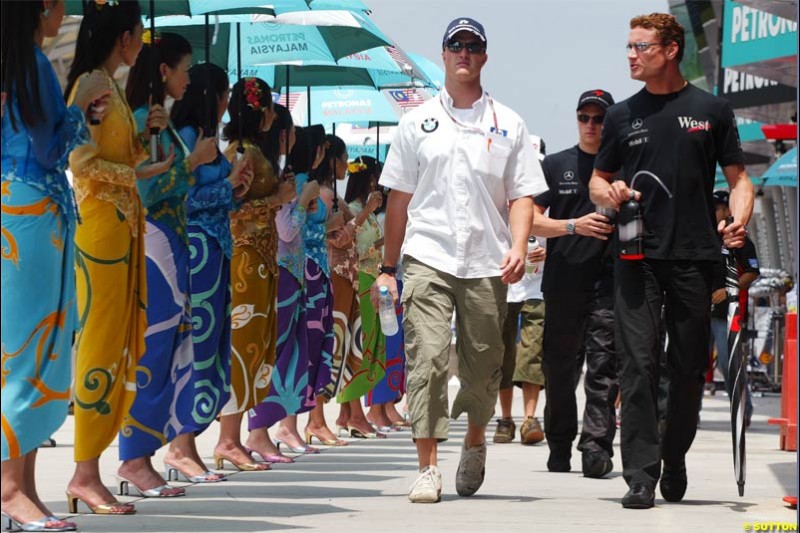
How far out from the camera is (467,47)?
27.7 feet

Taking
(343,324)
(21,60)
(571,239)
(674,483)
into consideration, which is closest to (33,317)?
(21,60)

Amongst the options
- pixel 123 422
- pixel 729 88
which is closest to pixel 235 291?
pixel 123 422

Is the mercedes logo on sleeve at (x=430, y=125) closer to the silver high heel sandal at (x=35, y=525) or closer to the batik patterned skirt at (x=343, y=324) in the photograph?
the silver high heel sandal at (x=35, y=525)

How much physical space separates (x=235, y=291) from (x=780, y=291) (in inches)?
699

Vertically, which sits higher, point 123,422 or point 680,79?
point 680,79

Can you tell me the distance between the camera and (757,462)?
11.7 m

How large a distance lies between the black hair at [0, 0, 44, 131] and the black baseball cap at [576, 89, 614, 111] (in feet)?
15.8

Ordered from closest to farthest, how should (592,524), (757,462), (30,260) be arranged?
(30,260) < (592,524) < (757,462)

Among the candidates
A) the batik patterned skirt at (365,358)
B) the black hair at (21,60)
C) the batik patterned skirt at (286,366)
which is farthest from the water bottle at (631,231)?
the batik patterned skirt at (365,358)

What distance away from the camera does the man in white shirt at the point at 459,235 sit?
8.20 metres

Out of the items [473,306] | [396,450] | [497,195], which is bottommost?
[396,450]

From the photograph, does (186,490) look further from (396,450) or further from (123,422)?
(396,450)

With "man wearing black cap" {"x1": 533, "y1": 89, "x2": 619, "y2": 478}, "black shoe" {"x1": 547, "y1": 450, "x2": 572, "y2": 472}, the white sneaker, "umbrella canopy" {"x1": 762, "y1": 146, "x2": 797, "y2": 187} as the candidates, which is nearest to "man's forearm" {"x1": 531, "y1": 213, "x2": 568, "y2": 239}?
"man wearing black cap" {"x1": 533, "y1": 89, "x2": 619, "y2": 478}

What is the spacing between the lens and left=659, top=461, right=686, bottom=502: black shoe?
8.34m
